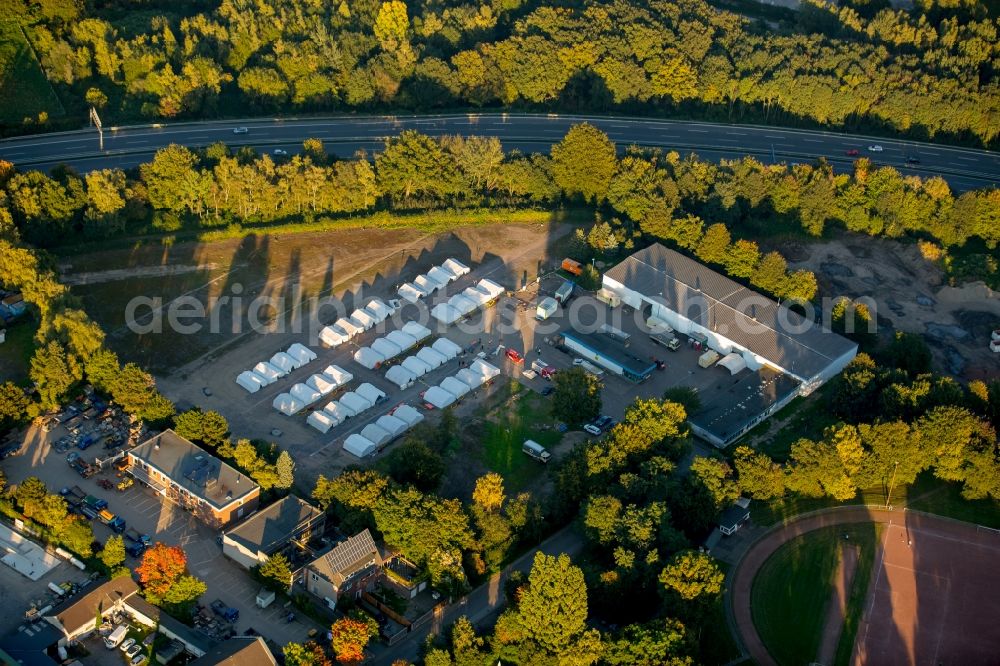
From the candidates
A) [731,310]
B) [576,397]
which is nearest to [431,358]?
[576,397]

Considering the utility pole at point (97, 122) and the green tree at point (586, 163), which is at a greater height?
the utility pole at point (97, 122)

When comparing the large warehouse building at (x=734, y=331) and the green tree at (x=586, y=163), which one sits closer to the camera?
the large warehouse building at (x=734, y=331)

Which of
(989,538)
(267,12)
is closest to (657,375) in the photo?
(989,538)

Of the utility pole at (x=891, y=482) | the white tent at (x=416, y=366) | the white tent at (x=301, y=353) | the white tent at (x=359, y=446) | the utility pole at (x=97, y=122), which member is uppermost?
the utility pole at (x=97, y=122)

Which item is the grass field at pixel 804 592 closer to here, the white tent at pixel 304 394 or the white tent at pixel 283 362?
the white tent at pixel 304 394

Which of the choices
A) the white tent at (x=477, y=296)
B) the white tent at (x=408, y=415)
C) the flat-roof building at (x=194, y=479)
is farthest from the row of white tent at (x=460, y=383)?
the flat-roof building at (x=194, y=479)

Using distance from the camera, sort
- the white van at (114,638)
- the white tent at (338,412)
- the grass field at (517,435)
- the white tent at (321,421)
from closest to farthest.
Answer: the white van at (114,638) < the grass field at (517,435) < the white tent at (321,421) < the white tent at (338,412)

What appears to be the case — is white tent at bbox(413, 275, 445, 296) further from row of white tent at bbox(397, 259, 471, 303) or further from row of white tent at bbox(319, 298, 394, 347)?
row of white tent at bbox(319, 298, 394, 347)
